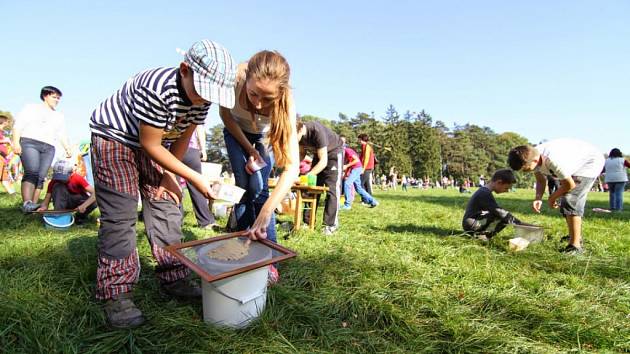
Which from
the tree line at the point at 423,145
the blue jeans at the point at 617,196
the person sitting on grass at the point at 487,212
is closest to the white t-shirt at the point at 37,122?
the person sitting on grass at the point at 487,212

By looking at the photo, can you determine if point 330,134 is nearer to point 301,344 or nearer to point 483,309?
point 483,309

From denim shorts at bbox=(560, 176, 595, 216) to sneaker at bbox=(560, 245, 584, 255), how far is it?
33cm

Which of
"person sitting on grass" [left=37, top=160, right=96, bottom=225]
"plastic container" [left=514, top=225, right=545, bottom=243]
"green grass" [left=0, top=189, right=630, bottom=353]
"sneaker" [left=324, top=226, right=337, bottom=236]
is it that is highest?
"person sitting on grass" [left=37, top=160, right=96, bottom=225]

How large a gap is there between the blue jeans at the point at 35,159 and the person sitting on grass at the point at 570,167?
5.89m

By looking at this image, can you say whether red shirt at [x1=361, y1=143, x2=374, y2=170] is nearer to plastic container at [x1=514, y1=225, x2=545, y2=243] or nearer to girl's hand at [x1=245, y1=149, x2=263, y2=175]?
plastic container at [x1=514, y1=225, x2=545, y2=243]

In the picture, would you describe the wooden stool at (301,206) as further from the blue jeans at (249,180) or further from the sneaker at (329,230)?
the blue jeans at (249,180)

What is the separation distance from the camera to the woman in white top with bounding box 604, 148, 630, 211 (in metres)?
7.53

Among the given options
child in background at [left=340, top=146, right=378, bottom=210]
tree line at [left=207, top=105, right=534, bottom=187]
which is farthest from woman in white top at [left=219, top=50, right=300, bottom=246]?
tree line at [left=207, top=105, right=534, bottom=187]

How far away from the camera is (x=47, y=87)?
4.67 metres

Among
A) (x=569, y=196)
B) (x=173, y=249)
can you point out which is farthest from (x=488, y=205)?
(x=173, y=249)

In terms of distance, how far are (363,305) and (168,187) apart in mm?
1335

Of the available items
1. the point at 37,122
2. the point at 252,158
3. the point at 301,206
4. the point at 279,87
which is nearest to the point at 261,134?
the point at 252,158

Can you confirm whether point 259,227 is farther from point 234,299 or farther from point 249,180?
point 249,180

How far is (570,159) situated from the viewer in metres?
3.33
